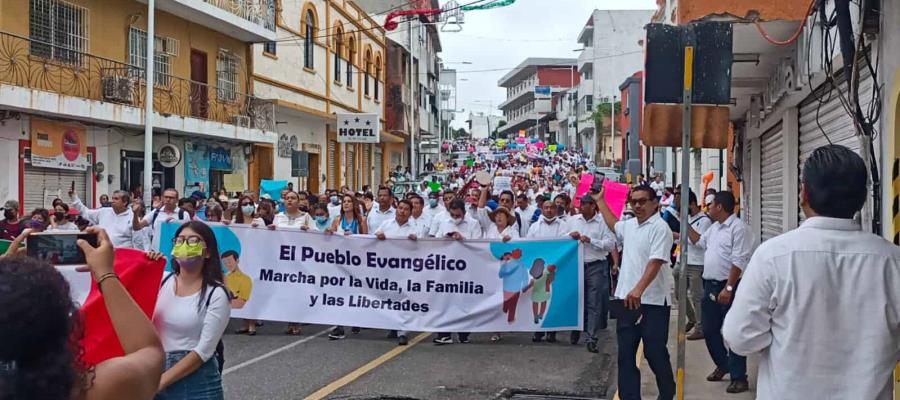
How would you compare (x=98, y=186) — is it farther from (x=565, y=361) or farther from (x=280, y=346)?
(x=565, y=361)

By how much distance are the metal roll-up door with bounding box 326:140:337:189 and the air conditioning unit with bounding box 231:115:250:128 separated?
368 inches

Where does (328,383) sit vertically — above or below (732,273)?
below

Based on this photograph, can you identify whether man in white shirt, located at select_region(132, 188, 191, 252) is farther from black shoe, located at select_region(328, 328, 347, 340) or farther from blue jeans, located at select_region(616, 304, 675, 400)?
blue jeans, located at select_region(616, 304, 675, 400)

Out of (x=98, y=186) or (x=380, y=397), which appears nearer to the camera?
(x=380, y=397)

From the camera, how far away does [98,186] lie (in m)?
20.4

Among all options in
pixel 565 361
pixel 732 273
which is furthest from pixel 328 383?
pixel 732 273

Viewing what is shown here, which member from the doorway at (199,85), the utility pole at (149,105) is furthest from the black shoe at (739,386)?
the doorway at (199,85)

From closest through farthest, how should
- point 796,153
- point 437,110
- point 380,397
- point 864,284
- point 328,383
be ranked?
point 864,284, point 380,397, point 328,383, point 796,153, point 437,110

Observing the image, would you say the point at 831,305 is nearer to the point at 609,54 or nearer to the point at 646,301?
the point at 646,301

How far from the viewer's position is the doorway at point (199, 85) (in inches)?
941

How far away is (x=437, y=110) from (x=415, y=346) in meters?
58.7

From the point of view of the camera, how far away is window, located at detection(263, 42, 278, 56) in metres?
28.7

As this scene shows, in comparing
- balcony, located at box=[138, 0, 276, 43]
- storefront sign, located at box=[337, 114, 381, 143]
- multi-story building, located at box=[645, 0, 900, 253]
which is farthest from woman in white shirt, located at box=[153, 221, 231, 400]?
storefront sign, located at box=[337, 114, 381, 143]

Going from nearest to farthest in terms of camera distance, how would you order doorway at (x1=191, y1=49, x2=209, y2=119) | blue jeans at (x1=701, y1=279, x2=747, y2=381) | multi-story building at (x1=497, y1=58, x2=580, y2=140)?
blue jeans at (x1=701, y1=279, x2=747, y2=381)
doorway at (x1=191, y1=49, x2=209, y2=119)
multi-story building at (x1=497, y1=58, x2=580, y2=140)
